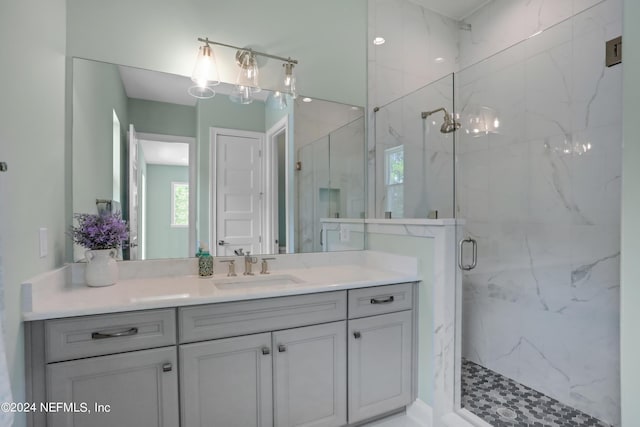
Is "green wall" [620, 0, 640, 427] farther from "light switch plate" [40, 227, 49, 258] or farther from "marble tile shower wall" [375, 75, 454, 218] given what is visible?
"light switch plate" [40, 227, 49, 258]

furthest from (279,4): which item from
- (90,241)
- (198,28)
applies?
(90,241)

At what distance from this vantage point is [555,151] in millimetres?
2199

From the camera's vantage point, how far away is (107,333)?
129 cm

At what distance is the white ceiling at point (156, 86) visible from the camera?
72.1 inches

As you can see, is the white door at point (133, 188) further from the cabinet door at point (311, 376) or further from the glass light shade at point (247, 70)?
the cabinet door at point (311, 376)

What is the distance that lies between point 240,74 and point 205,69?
0.70 ft

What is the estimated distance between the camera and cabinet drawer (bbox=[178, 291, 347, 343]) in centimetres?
144

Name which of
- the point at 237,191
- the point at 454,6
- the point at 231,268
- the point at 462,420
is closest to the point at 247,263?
the point at 231,268

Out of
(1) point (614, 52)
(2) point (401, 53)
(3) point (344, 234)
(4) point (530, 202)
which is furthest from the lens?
(2) point (401, 53)

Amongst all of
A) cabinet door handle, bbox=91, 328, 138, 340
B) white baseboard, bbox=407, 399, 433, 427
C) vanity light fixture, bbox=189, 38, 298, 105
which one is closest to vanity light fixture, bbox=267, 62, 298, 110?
vanity light fixture, bbox=189, 38, 298, 105

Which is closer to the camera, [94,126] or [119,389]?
[119,389]

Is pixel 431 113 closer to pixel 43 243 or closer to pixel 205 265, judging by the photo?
pixel 205 265

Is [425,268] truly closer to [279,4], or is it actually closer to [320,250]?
[320,250]

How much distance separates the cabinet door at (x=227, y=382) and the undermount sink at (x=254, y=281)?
0.38m
